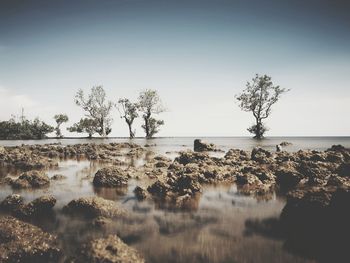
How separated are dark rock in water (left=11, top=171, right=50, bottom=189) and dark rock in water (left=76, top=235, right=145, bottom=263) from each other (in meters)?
6.24

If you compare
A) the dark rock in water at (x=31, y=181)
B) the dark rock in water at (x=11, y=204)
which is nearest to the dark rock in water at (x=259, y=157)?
the dark rock in water at (x=31, y=181)

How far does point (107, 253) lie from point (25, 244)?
1601mm

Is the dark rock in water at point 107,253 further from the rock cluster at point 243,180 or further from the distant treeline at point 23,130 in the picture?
the distant treeline at point 23,130

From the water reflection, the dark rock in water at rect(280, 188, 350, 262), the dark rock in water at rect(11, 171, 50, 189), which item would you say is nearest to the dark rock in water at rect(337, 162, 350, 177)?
the water reflection

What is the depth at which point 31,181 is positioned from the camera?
868cm

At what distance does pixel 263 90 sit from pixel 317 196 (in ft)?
178

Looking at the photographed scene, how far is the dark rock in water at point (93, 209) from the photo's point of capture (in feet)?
19.0

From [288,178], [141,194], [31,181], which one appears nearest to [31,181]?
[31,181]

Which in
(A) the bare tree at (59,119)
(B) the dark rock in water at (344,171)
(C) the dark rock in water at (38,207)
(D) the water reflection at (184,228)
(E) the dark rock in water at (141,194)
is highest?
(A) the bare tree at (59,119)

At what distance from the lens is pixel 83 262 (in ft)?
10.7

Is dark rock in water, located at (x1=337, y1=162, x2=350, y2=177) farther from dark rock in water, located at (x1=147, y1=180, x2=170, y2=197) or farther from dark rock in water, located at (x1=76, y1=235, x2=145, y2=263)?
dark rock in water, located at (x1=76, y1=235, x2=145, y2=263)

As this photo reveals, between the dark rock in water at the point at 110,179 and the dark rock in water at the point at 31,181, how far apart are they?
1.77 metres

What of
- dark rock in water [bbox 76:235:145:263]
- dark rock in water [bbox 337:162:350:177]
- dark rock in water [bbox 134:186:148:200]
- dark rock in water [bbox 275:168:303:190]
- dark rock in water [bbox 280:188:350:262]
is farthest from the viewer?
dark rock in water [bbox 275:168:303:190]

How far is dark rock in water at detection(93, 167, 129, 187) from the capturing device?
895 centimetres
